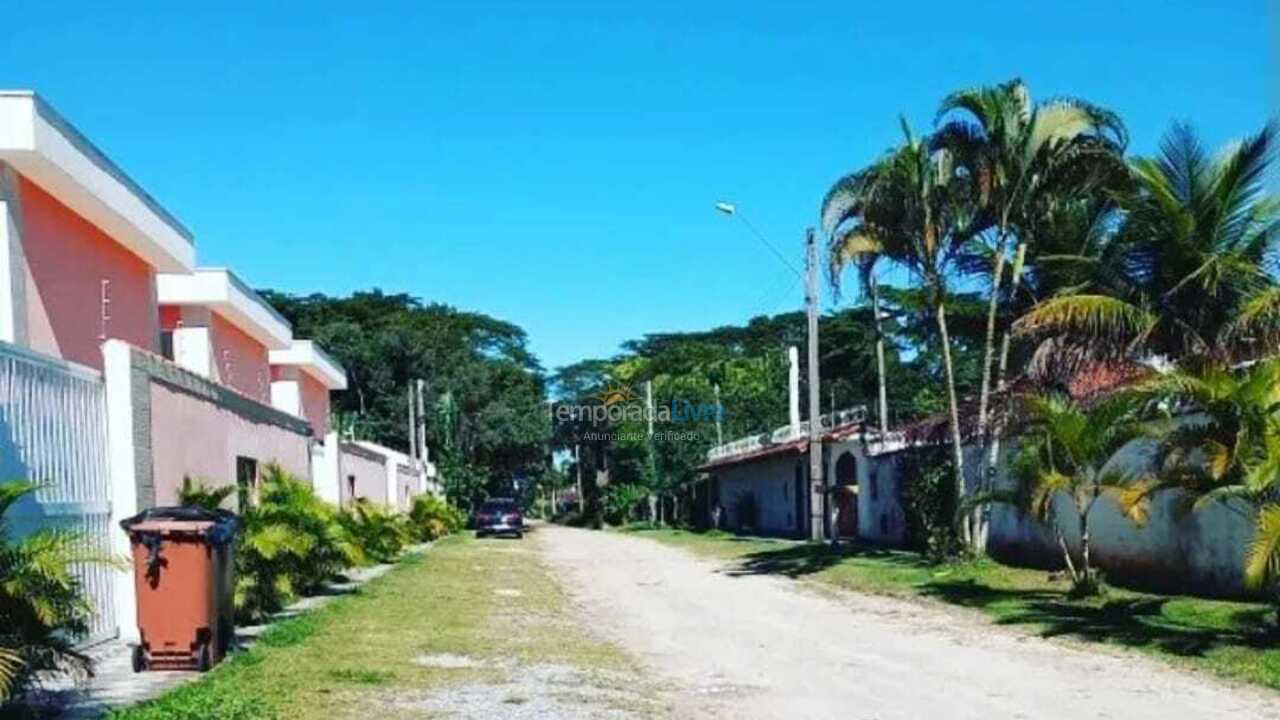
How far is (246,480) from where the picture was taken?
798 inches

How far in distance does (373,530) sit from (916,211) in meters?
14.0

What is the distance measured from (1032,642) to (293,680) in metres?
7.86

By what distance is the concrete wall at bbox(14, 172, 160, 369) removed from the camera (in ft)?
50.7

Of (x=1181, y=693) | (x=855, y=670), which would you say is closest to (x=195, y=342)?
(x=855, y=670)

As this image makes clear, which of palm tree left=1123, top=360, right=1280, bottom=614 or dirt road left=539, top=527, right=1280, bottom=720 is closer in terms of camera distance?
dirt road left=539, top=527, right=1280, bottom=720

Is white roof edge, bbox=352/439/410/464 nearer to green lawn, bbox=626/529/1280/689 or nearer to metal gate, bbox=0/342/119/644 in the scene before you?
green lawn, bbox=626/529/1280/689

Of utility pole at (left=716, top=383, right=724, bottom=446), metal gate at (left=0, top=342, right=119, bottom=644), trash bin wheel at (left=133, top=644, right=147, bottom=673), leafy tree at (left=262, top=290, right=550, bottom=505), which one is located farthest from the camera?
leafy tree at (left=262, top=290, right=550, bottom=505)

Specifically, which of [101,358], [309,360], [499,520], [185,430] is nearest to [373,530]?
[309,360]

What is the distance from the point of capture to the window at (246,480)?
18.2 m

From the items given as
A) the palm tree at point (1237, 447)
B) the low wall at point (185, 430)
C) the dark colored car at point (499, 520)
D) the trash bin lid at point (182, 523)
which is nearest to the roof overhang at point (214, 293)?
the low wall at point (185, 430)

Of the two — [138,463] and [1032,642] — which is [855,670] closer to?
[1032,642]

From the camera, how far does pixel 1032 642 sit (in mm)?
13742

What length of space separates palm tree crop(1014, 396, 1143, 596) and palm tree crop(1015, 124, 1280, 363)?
1226 millimetres

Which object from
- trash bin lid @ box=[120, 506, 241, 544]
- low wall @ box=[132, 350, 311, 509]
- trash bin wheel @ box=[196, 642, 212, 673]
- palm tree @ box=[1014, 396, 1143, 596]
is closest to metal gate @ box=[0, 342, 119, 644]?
trash bin lid @ box=[120, 506, 241, 544]
